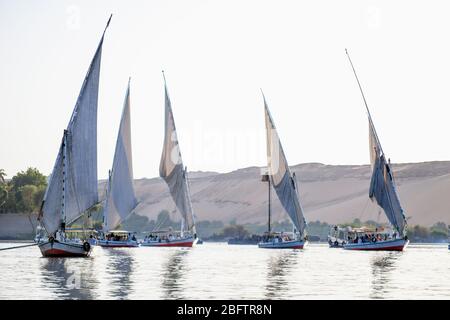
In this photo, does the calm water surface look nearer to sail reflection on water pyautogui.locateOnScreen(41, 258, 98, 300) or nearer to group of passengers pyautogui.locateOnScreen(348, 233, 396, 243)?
sail reflection on water pyautogui.locateOnScreen(41, 258, 98, 300)

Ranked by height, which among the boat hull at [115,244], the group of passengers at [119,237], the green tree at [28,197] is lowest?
the boat hull at [115,244]

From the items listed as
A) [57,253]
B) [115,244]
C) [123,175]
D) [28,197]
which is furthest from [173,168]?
[28,197]

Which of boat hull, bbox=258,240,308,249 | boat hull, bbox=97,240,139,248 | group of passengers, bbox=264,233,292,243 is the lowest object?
boat hull, bbox=258,240,308,249

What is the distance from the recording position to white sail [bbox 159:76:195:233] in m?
122

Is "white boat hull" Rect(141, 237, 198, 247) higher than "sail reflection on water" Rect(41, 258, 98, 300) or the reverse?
higher

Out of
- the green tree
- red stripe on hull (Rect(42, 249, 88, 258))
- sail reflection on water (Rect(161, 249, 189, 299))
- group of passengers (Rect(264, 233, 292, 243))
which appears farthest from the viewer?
the green tree

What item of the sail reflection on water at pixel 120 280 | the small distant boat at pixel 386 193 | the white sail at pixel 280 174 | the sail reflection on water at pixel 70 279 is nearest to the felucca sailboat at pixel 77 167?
the sail reflection on water at pixel 70 279

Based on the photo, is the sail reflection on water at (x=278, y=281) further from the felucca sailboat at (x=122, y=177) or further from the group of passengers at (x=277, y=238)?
the group of passengers at (x=277, y=238)

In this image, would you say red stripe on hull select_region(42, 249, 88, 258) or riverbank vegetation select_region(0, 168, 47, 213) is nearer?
red stripe on hull select_region(42, 249, 88, 258)

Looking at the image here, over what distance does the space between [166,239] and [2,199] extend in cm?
5484

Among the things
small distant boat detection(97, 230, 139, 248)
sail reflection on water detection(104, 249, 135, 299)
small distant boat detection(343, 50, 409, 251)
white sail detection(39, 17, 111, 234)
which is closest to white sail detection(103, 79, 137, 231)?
small distant boat detection(97, 230, 139, 248)

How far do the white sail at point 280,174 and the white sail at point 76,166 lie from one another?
41249 mm

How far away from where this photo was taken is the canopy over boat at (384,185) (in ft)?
350
